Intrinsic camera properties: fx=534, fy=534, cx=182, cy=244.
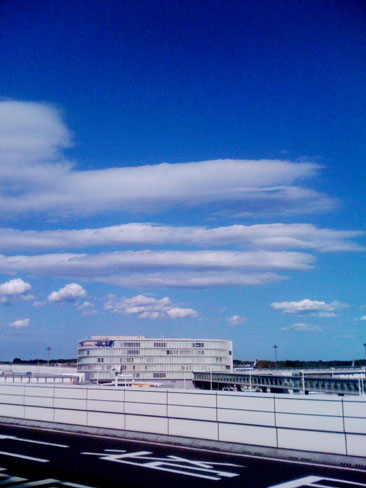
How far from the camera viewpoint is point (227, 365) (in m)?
143

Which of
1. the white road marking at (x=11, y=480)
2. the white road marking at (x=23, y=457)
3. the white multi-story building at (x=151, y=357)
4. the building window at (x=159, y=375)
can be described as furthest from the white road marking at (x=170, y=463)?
the building window at (x=159, y=375)

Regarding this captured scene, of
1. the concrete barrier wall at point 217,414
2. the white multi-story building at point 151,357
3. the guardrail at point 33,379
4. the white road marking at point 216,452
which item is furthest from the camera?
the white multi-story building at point 151,357

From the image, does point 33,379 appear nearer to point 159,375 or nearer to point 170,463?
point 170,463

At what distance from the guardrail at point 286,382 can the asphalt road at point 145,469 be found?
82.3 ft

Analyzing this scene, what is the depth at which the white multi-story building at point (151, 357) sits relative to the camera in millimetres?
128000

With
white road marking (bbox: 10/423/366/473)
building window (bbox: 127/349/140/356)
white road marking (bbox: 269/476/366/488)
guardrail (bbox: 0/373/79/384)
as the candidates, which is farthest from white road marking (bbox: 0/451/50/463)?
building window (bbox: 127/349/140/356)

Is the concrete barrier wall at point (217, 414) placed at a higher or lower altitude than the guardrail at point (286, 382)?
higher

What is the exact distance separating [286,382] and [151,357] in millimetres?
53936

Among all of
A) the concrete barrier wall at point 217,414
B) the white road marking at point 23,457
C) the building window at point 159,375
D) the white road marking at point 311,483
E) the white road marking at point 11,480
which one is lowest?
the building window at point 159,375

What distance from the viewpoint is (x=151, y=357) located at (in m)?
133

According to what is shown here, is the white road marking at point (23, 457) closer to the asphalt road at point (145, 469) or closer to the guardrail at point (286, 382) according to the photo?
the asphalt road at point (145, 469)

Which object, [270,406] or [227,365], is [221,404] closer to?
[270,406]

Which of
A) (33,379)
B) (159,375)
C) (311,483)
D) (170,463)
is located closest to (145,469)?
(170,463)

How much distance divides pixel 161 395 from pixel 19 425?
6650mm
